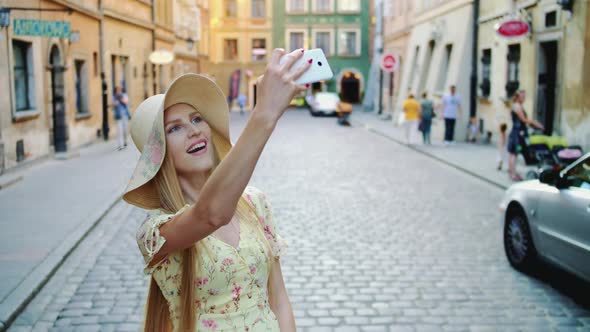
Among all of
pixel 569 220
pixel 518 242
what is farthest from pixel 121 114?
pixel 569 220

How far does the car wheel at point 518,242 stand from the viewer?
7129 mm

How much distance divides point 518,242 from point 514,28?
11856 millimetres

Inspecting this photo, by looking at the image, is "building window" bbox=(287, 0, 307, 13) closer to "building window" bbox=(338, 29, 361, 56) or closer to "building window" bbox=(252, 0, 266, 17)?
"building window" bbox=(252, 0, 266, 17)

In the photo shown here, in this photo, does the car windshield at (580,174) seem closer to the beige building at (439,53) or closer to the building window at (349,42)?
the beige building at (439,53)

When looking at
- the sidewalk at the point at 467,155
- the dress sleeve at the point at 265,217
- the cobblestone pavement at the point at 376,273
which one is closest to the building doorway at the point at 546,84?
the sidewalk at the point at 467,155

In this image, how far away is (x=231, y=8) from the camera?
56.8 meters

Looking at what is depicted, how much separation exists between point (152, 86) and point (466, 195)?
21864mm

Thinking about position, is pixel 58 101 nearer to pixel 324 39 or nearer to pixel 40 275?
pixel 40 275

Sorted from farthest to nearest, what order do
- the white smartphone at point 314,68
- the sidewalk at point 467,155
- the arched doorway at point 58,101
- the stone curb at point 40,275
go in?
the arched doorway at point 58,101 → the sidewalk at point 467,155 → the stone curb at point 40,275 → the white smartphone at point 314,68

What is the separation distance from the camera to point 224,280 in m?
2.53

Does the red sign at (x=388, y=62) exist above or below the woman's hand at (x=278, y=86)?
above

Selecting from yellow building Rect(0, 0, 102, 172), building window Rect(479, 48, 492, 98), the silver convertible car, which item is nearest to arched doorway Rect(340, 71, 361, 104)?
building window Rect(479, 48, 492, 98)

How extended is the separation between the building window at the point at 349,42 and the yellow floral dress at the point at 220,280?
5553 cm

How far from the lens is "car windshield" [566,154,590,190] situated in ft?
21.1
